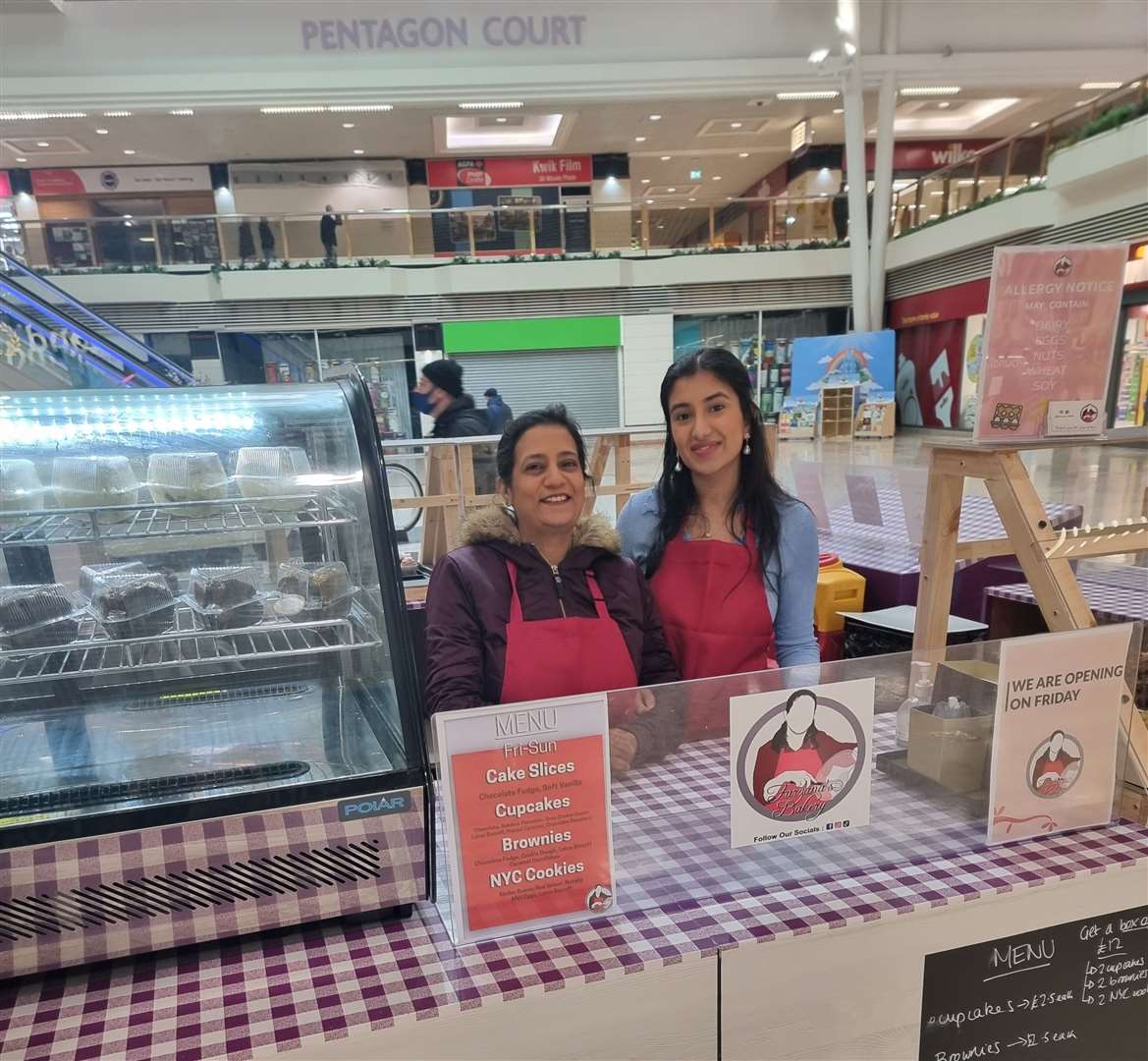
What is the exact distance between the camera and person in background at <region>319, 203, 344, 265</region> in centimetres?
1475

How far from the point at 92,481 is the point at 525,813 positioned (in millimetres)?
1027

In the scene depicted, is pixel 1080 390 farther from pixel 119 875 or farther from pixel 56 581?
pixel 56 581

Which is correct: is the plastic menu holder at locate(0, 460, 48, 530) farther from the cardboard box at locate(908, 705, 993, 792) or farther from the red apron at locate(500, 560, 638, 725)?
the cardboard box at locate(908, 705, 993, 792)

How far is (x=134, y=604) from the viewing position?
1.40 metres

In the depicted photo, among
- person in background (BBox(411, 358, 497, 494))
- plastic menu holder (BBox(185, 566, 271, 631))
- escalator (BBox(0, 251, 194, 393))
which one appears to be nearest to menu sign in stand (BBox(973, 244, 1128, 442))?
plastic menu holder (BBox(185, 566, 271, 631))

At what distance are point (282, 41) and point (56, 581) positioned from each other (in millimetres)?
13802

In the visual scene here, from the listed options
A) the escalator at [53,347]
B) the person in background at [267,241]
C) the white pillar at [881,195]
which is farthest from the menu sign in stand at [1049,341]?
the person in background at [267,241]

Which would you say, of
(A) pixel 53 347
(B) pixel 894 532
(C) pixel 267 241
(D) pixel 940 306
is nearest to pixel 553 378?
(C) pixel 267 241

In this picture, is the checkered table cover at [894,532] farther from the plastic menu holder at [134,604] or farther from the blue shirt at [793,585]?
the plastic menu holder at [134,604]

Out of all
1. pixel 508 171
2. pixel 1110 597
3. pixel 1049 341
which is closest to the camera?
pixel 1049 341

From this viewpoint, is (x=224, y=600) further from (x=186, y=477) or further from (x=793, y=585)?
(x=793, y=585)

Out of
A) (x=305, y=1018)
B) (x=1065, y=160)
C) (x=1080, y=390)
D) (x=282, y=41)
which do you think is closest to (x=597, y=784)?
(x=305, y=1018)

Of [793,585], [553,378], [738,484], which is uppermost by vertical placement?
[553,378]

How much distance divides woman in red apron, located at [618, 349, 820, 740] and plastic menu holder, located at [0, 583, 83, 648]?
1242 mm
